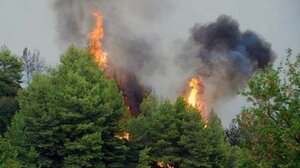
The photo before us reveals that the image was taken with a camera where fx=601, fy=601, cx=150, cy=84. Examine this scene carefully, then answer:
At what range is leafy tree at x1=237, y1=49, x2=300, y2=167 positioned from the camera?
26.0m

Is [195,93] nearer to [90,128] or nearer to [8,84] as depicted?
[8,84]

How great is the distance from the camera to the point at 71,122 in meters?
57.2

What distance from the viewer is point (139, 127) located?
64188 mm

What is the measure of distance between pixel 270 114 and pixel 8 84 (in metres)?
48.7

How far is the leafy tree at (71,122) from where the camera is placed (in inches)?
2202

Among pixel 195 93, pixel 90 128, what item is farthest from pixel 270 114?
pixel 195 93

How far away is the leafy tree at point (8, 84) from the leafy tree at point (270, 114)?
142 ft

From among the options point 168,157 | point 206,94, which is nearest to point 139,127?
point 168,157

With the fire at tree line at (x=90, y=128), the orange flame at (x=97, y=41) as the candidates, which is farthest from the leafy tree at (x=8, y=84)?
the orange flame at (x=97, y=41)

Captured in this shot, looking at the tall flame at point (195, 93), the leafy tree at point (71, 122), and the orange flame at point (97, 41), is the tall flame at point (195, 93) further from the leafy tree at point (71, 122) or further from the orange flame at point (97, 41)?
the leafy tree at point (71, 122)

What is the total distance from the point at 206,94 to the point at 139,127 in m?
35.7

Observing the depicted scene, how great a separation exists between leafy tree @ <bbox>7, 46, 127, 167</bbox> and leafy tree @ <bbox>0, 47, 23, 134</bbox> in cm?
591

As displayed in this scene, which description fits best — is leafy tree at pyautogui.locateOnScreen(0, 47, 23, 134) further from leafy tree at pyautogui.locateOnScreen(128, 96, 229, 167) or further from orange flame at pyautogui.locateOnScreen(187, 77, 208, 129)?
orange flame at pyautogui.locateOnScreen(187, 77, 208, 129)

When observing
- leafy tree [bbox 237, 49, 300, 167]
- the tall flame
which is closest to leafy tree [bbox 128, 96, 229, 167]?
the tall flame
